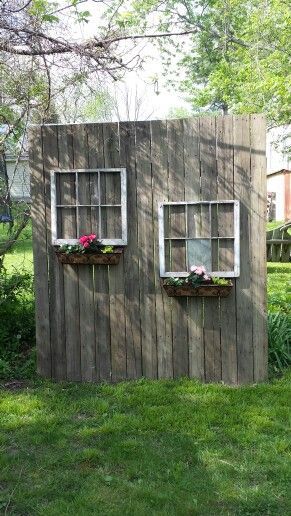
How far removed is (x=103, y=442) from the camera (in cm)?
365

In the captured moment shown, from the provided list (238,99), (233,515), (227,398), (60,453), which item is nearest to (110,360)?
(227,398)

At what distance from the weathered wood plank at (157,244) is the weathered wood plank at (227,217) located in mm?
440

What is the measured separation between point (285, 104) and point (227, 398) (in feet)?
29.0

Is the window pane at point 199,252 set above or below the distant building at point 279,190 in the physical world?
below

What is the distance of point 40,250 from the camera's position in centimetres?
488

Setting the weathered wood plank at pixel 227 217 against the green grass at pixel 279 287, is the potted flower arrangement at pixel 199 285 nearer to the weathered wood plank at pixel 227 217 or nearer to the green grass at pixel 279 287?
the weathered wood plank at pixel 227 217

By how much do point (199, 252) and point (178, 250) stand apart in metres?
0.18

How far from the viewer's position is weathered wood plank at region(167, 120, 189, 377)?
15.2ft

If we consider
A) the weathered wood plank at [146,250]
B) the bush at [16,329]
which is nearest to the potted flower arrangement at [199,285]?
the weathered wood plank at [146,250]

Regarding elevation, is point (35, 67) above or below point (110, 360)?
above

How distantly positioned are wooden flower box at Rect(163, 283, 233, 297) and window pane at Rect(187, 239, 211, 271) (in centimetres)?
17

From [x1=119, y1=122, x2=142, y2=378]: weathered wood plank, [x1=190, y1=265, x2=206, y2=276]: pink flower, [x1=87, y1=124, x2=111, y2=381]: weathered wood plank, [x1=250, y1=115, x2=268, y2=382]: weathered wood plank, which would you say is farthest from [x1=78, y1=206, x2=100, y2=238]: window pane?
[x1=250, y1=115, x2=268, y2=382]: weathered wood plank

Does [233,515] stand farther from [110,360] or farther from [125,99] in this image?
[125,99]

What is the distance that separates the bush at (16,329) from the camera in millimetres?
5062
